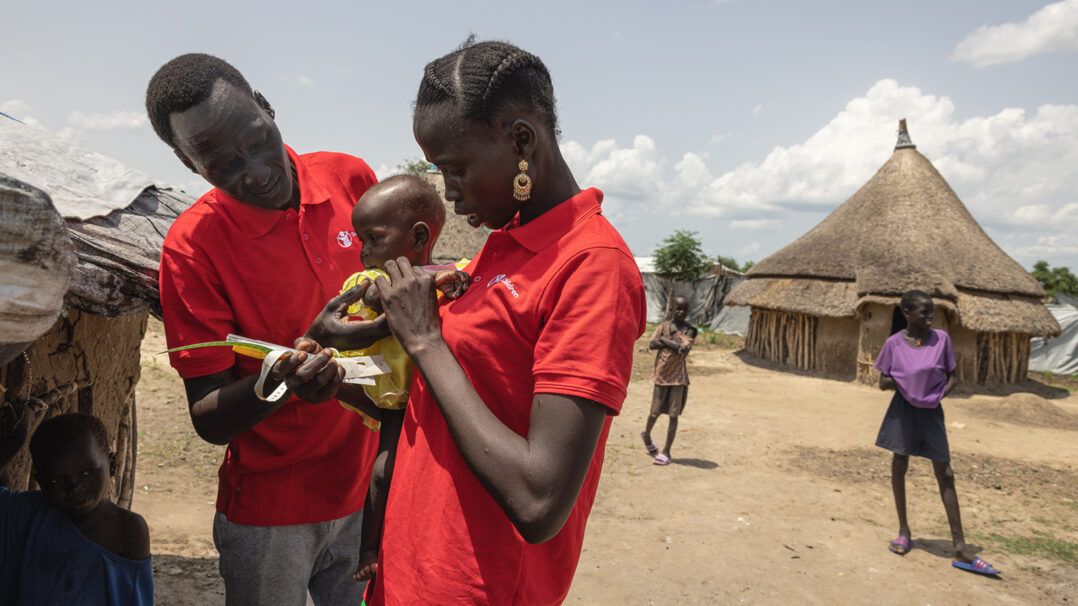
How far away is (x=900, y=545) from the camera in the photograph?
16.4 feet

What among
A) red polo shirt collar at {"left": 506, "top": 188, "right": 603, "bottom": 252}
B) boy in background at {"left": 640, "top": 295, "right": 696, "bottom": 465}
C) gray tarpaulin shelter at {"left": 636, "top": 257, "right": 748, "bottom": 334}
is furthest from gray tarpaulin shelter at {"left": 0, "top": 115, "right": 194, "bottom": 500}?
gray tarpaulin shelter at {"left": 636, "top": 257, "right": 748, "bottom": 334}

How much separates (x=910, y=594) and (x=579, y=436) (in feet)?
14.3

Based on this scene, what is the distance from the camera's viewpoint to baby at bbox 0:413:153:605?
6.38 feet

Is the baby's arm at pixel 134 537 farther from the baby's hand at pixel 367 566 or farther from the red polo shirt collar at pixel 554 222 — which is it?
the red polo shirt collar at pixel 554 222

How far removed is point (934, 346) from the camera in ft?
16.1

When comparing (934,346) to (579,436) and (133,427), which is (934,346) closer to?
(579,436)

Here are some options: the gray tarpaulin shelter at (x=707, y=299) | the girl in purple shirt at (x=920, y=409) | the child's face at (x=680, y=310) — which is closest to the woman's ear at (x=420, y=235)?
the girl in purple shirt at (x=920, y=409)

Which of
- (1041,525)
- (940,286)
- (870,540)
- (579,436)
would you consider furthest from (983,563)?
(940,286)

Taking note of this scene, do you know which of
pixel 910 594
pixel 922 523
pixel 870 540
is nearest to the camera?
pixel 910 594

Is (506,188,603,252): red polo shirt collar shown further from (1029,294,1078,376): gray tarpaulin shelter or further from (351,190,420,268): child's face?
(1029,294,1078,376): gray tarpaulin shelter

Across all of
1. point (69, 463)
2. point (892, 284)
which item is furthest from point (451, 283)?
point (892, 284)

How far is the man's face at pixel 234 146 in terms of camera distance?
67.9 inches

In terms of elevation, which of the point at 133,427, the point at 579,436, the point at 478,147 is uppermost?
the point at 478,147

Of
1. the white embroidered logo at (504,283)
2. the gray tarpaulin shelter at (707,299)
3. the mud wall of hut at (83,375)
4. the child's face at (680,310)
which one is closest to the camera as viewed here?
the white embroidered logo at (504,283)
